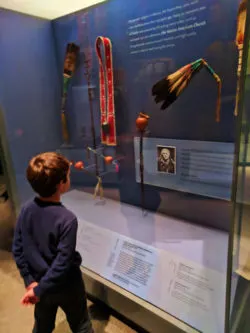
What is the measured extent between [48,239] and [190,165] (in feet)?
3.14

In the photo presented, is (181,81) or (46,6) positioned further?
(46,6)

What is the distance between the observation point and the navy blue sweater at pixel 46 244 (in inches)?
38.8

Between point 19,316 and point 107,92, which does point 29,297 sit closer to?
point 19,316

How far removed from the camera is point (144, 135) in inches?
70.7

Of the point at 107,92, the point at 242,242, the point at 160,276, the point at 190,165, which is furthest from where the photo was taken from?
the point at 107,92

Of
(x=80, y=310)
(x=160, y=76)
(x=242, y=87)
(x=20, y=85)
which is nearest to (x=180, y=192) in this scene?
(x=160, y=76)

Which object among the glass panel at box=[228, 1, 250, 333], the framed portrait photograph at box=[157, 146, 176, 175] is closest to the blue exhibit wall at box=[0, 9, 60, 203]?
the framed portrait photograph at box=[157, 146, 176, 175]

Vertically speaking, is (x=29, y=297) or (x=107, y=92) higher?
(x=107, y=92)

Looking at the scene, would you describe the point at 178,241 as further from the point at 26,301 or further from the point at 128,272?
the point at 26,301

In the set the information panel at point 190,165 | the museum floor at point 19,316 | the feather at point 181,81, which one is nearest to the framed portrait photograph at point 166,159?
the information panel at point 190,165

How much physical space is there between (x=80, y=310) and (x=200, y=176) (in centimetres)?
97

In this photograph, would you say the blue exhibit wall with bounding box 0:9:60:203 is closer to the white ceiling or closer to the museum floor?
the white ceiling

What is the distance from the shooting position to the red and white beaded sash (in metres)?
1.79

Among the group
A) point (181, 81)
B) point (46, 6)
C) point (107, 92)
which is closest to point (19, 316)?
point (107, 92)
